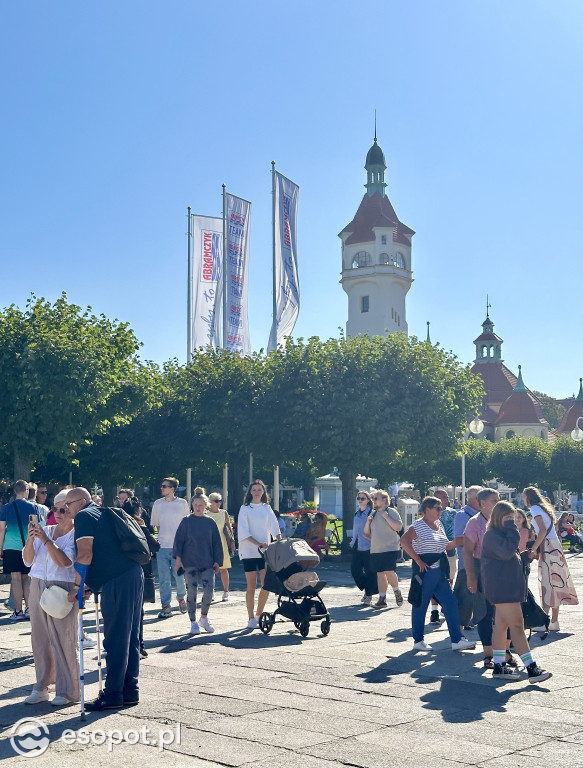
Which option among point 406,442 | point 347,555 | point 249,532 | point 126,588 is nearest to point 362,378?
point 406,442

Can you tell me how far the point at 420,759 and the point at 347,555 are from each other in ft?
69.2

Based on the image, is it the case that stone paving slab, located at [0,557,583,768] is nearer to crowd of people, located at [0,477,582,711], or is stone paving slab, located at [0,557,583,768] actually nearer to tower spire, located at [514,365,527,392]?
crowd of people, located at [0,477,582,711]

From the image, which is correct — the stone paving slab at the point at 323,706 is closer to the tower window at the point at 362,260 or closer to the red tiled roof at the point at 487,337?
the tower window at the point at 362,260

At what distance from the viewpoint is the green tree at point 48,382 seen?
2739 centimetres

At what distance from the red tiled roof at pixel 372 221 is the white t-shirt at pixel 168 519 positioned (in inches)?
3299

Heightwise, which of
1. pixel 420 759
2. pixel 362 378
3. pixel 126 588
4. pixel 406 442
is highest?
pixel 362 378

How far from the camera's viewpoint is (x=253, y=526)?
13.1 meters

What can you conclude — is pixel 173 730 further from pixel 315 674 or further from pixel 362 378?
pixel 362 378

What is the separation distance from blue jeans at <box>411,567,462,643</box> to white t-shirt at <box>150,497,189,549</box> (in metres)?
4.38

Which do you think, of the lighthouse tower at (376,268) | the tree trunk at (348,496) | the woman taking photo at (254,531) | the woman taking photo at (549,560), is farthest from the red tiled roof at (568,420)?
the woman taking photo at (254,531)

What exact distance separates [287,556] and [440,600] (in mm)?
2018

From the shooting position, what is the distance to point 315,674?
9352mm

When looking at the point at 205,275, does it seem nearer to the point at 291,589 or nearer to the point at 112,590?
the point at 291,589

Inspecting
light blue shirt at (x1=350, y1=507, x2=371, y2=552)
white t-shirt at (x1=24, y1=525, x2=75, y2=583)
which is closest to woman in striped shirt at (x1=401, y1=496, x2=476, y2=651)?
white t-shirt at (x1=24, y1=525, x2=75, y2=583)
